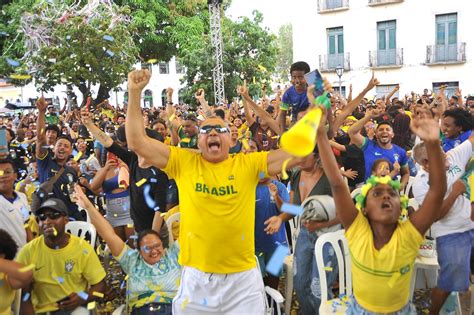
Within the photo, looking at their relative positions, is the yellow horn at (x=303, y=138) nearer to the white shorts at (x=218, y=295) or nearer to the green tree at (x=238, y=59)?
the white shorts at (x=218, y=295)

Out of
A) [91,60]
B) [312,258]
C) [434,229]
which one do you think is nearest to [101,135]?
[312,258]

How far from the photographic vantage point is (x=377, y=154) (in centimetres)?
552

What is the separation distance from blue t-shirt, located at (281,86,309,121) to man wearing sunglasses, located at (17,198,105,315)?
283cm

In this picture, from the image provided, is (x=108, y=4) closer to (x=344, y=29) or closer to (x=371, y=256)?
(x=344, y=29)

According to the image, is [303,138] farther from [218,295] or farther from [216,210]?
[218,295]

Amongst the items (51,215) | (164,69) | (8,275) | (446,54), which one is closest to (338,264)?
(51,215)

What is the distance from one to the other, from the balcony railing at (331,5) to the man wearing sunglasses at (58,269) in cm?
2271

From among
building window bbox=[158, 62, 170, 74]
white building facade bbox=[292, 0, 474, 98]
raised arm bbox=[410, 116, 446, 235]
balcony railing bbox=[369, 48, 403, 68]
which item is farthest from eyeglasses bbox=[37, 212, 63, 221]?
building window bbox=[158, 62, 170, 74]

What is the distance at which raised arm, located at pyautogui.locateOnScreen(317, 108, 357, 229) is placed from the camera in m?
2.60

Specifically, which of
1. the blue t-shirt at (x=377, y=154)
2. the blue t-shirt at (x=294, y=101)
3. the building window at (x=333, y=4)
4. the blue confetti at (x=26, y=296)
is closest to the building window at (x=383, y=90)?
the building window at (x=333, y=4)

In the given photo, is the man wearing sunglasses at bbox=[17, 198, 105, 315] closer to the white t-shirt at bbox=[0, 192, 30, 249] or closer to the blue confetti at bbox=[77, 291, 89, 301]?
the blue confetti at bbox=[77, 291, 89, 301]

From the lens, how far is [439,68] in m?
22.6

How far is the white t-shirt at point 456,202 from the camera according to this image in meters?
3.73

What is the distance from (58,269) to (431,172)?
268 centimetres
